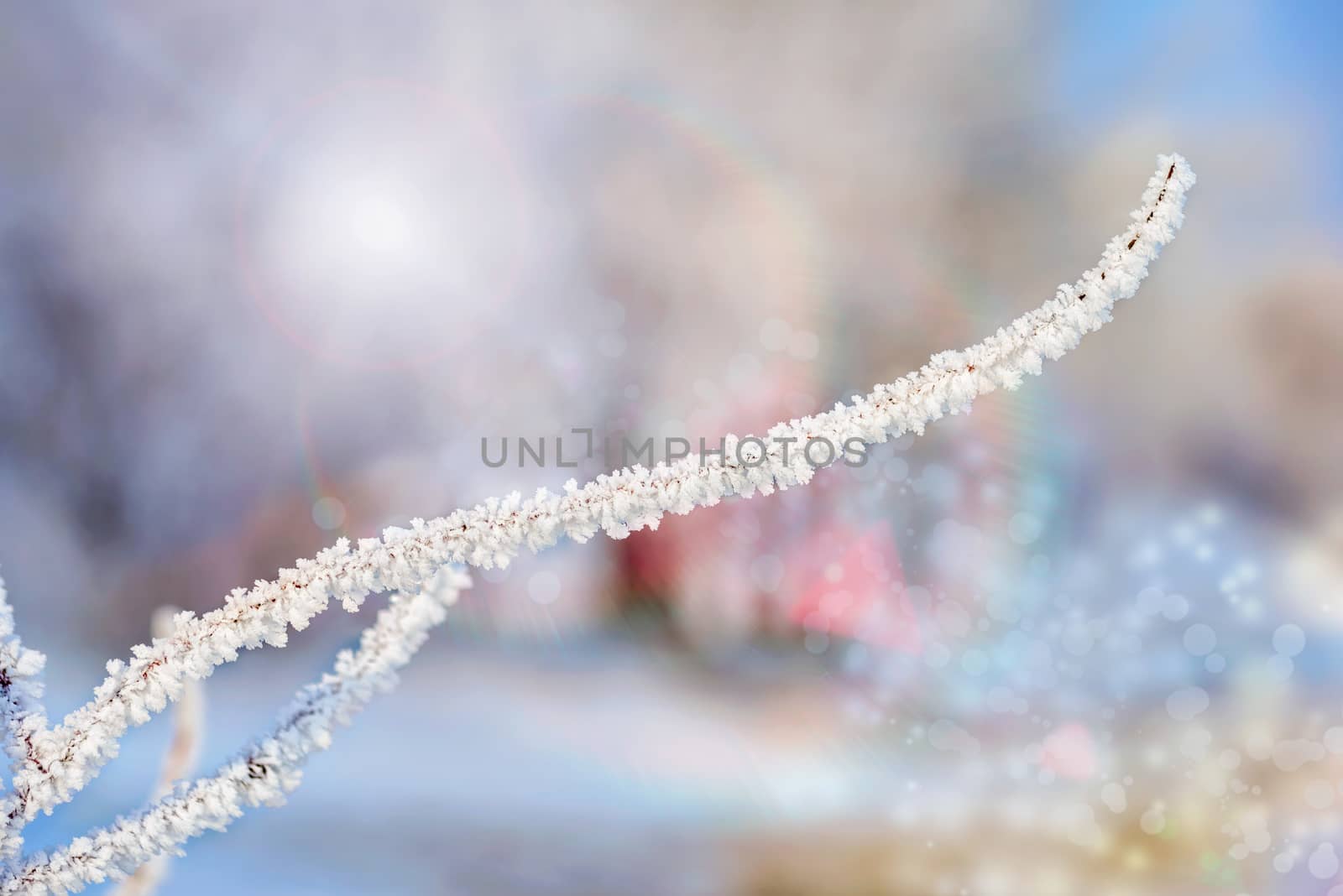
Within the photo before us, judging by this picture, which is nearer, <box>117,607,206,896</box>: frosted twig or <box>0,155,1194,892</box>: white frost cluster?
<box>0,155,1194,892</box>: white frost cluster

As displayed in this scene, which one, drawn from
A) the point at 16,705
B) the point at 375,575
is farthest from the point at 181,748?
the point at 375,575

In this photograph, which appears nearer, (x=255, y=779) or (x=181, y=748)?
(x=255, y=779)

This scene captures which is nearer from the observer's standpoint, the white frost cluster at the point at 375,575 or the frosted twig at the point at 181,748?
the white frost cluster at the point at 375,575

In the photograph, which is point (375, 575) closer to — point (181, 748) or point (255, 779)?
point (255, 779)

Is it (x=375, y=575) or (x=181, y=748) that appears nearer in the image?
(x=375, y=575)

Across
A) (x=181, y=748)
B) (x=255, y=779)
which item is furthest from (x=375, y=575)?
(x=181, y=748)

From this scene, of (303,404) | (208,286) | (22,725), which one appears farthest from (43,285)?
(22,725)

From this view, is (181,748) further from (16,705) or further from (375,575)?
(375,575)

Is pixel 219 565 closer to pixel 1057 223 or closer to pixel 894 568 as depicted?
pixel 894 568
